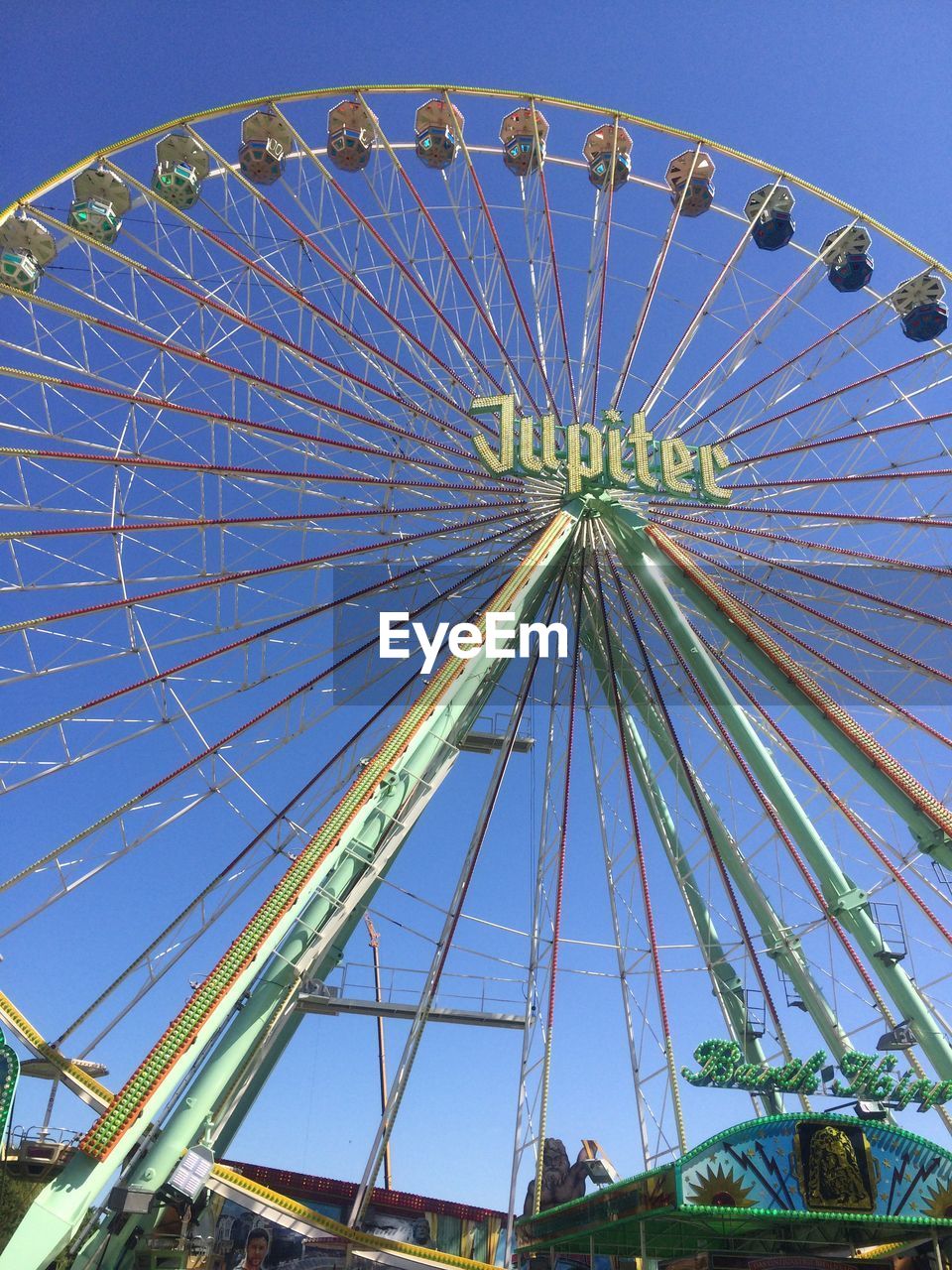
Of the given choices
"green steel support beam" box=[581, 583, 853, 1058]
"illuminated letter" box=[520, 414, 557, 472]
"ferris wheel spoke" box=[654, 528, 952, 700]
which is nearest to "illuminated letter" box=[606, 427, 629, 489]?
"illuminated letter" box=[520, 414, 557, 472]

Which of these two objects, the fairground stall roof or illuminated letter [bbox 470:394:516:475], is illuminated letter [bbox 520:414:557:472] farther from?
the fairground stall roof

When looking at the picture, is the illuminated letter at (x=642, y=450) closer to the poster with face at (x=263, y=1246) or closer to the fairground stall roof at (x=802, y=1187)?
the fairground stall roof at (x=802, y=1187)

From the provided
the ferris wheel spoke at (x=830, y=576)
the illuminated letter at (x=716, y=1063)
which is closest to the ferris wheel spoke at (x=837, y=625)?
the ferris wheel spoke at (x=830, y=576)

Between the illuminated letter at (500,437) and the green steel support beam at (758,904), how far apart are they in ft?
21.7

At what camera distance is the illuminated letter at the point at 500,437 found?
18719 mm

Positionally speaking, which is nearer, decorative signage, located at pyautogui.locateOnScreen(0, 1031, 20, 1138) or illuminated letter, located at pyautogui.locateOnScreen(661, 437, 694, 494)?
decorative signage, located at pyautogui.locateOnScreen(0, 1031, 20, 1138)

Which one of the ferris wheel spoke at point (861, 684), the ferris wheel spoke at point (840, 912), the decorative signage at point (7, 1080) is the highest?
the ferris wheel spoke at point (861, 684)

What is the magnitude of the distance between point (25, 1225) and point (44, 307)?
15.2 meters

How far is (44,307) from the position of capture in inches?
741

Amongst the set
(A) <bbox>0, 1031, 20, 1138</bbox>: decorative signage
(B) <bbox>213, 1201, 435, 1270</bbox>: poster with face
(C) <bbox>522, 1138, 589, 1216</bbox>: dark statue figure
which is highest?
(C) <bbox>522, 1138, 589, 1216</bbox>: dark statue figure

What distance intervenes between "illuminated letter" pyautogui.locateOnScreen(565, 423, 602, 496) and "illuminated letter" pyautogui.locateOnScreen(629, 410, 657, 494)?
71cm

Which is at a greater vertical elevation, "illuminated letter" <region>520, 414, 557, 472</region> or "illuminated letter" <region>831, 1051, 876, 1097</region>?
"illuminated letter" <region>520, 414, 557, 472</region>

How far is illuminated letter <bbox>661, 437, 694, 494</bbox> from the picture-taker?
1939cm

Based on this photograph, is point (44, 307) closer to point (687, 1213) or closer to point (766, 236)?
point (766, 236)
